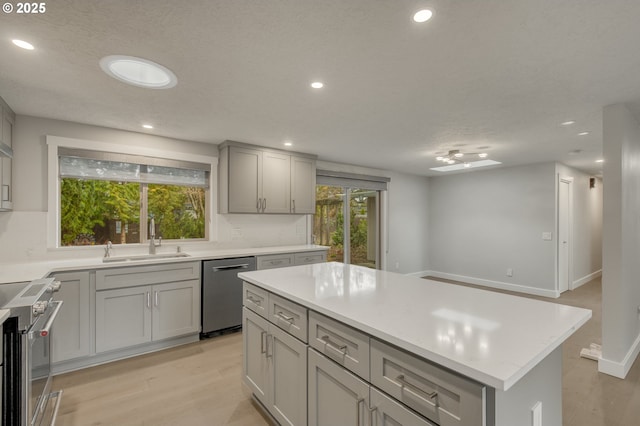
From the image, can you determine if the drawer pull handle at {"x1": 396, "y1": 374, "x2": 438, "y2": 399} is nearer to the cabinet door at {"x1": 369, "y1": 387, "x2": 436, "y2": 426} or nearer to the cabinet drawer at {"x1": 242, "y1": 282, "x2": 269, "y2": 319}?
the cabinet door at {"x1": 369, "y1": 387, "x2": 436, "y2": 426}

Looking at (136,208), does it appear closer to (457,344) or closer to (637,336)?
(457,344)

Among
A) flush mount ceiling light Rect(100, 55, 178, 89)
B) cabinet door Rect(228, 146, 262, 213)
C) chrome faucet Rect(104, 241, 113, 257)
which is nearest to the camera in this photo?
flush mount ceiling light Rect(100, 55, 178, 89)

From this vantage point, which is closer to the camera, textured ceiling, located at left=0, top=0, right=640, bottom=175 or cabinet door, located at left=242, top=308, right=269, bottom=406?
textured ceiling, located at left=0, top=0, right=640, bottom=175

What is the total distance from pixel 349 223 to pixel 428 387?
447 centimetres

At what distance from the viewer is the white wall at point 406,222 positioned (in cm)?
590

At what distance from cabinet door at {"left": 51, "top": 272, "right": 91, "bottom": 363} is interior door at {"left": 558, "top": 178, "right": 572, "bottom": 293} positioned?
21.7 ft

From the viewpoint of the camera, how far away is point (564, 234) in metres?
5.21

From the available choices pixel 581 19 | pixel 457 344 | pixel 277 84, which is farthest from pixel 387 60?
pixel 457 344

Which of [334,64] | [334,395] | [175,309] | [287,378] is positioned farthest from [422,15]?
[175,309]

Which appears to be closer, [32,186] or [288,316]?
[288,316]

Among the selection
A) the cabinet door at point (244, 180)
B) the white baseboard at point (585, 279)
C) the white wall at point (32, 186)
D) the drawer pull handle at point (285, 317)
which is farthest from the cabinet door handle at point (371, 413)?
the white baseboard at point (585, 279)

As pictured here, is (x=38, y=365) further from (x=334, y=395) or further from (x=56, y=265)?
(x=334, y=395)

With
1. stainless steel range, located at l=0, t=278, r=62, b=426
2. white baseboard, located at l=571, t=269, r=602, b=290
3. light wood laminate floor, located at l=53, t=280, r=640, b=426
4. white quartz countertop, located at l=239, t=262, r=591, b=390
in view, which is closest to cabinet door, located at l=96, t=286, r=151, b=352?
light wood laminate floor, located at l=53, t=280, r=640, b=426

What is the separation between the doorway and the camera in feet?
16.5
